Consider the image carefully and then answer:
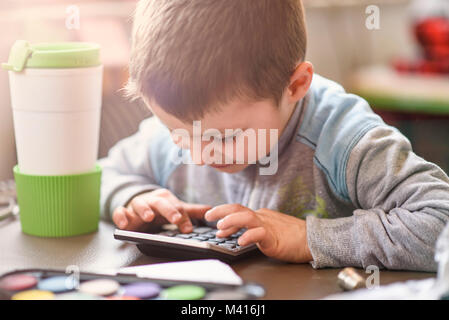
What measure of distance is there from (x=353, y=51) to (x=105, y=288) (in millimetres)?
2032

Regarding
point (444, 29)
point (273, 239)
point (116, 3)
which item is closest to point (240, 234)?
point (273, 239)

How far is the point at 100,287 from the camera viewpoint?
475 millimetres

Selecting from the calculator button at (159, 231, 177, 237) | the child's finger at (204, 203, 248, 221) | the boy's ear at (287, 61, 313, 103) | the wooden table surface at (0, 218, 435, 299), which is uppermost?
the boy's ear at (287, 61, 313, 103)

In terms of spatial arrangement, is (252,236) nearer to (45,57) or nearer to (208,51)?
(208,51)

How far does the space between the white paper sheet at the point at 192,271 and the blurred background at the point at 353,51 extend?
287mm

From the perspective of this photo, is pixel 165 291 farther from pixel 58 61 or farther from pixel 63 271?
pixel 58 61

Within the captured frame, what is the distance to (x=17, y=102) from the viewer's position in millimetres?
656

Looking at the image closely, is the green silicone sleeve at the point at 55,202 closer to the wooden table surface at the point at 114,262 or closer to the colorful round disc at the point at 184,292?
the wooden table surface at the point at 114,262

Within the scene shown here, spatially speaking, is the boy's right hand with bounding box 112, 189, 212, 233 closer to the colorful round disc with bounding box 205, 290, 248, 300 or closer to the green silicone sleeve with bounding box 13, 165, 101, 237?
the green silicone sleeve with bounding box 13, 165, 101, 237

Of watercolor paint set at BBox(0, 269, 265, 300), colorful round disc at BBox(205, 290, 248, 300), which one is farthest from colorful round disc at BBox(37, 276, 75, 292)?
colorful round disc at BBox(205, 290, 248, 300)

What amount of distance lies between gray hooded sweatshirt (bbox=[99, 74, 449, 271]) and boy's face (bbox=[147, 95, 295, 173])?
55 millimetres

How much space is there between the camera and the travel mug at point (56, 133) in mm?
643

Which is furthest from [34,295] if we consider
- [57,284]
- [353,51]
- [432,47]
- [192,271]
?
[353,51]

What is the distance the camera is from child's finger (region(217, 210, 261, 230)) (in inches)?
22.9
